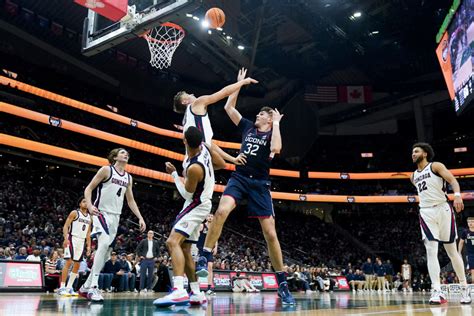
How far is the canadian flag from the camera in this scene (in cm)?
3328

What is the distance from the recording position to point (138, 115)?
29.6 meters

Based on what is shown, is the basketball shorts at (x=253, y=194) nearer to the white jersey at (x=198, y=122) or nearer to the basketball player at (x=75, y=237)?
the white jersey at (x=198, y=122)

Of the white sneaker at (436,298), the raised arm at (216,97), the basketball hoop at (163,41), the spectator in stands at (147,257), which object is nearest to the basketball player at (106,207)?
the raised arm at (216,97)

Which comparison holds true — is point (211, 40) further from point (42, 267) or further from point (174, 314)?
point (174, 314)

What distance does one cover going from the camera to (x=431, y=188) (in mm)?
5816

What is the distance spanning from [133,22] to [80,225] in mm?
3790

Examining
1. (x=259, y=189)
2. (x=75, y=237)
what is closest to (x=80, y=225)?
(x=75, y=237)

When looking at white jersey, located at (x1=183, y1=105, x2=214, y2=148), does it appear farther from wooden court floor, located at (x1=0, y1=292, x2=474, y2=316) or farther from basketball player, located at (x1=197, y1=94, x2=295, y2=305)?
wooden court floor, located at (x1=0, y1=292, x2=474, y2=316)

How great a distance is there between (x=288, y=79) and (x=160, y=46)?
21.7 meters

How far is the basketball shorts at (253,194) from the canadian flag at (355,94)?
1168 inches

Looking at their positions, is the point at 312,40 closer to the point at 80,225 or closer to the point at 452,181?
the point at 80,225

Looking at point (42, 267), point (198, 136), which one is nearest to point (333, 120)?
point (42, 267)

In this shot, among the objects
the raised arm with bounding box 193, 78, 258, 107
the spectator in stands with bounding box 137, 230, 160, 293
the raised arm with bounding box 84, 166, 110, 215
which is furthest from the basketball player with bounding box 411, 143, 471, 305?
the spectator in stands with bounding box 137, 230, 160, 293

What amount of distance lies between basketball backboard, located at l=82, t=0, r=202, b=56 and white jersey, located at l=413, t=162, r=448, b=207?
432 centimetres
